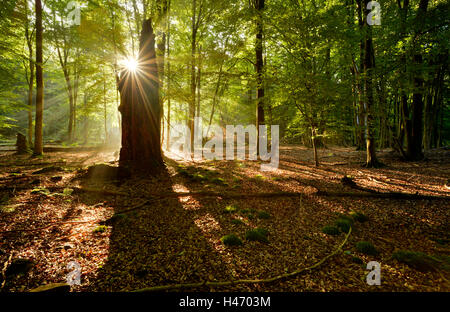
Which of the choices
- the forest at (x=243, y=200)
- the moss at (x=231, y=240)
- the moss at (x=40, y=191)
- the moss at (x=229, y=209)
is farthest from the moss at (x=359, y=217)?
the moss at (x=40, y=191)

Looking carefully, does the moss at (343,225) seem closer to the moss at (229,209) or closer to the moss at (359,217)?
the moss at (359,217)

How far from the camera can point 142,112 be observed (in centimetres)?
813

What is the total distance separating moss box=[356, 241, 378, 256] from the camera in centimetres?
319

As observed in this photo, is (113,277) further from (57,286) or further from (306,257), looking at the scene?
(306,257)

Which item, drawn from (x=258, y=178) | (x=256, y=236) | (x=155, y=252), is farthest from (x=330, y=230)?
(x=258, y=178)

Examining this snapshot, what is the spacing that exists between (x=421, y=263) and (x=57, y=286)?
16.6ft

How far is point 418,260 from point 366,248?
656 millimetres

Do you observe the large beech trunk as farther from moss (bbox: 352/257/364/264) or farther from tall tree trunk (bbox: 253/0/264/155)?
moss (bbox: 352/257/364/264)

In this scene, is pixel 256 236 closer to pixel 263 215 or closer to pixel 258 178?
pixel 263 215

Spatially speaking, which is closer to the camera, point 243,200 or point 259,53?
point 243,200

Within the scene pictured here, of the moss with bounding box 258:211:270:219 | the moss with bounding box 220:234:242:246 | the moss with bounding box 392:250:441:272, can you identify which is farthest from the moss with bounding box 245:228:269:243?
the moss with bounding box 392:250:441:272

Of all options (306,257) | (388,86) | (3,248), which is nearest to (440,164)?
(388,86)

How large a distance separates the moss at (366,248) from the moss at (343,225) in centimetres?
63

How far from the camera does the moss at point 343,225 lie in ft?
13.1
